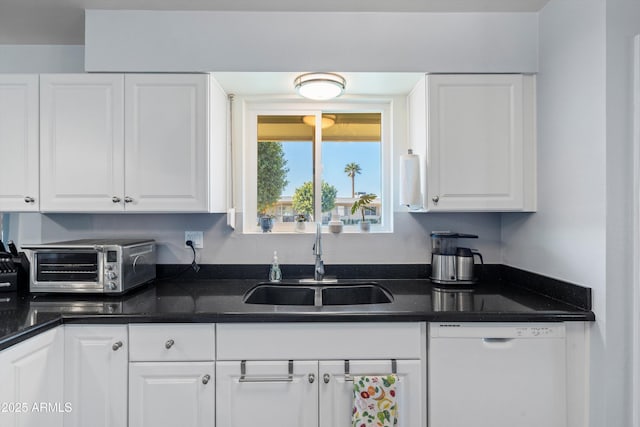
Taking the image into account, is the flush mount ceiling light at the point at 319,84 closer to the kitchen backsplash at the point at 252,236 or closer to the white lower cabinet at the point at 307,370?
the kitchen backsplash at the point at 252,236

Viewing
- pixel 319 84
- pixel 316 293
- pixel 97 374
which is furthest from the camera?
pixel 316 293

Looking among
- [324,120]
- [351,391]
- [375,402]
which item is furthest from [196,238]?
[375,402]

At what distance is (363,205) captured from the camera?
227 centimetres

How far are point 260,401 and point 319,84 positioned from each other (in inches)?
61.5

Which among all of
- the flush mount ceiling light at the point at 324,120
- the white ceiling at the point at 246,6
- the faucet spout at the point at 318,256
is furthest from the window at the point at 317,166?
the white ceiling at the point at 246,6

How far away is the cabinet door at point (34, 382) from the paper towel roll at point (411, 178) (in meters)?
1.75

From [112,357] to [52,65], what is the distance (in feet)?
6.06

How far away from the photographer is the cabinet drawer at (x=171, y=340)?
146cm

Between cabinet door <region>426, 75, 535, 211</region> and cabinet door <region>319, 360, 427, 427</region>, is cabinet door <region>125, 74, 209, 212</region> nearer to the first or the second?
cabinet door <region>319, 360, 427, 427</region>

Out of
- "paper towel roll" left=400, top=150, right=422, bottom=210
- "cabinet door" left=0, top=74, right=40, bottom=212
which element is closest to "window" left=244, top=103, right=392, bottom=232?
"paper towel roll" left=400, top=150, right=422, bottom=210

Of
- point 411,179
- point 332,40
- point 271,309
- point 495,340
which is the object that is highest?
point 332,40

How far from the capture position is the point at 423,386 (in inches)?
58.4

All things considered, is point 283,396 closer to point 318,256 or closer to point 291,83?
point 318,256

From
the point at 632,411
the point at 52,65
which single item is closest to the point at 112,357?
the point at 52,65
